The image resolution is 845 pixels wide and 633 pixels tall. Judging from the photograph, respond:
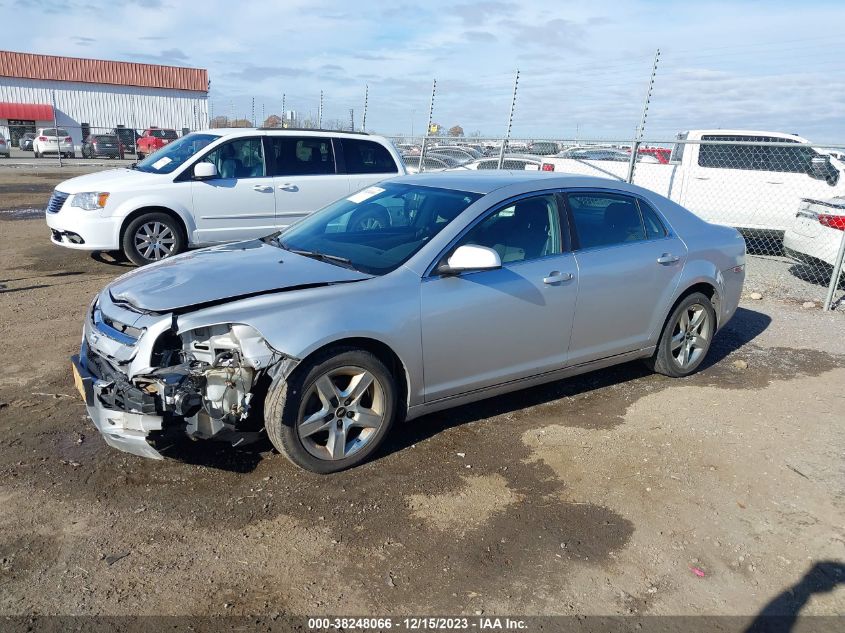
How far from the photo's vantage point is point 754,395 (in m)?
5.28

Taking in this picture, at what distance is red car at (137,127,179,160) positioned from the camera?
3538 cm

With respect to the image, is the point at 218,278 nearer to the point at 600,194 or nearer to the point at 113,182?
the point at 600,194

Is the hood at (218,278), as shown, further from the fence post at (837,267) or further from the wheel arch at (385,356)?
the fence post at (837,267)

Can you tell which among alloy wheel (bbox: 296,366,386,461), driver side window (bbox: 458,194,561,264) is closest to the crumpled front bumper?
alloy wheel (bbox: 296,366,386,461)

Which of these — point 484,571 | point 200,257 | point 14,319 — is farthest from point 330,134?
point 484,571

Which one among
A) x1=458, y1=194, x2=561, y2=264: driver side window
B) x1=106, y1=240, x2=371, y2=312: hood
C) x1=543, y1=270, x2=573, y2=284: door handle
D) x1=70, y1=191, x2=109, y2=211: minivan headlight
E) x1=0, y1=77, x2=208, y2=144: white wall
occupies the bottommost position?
x1=70, y1=191, x2=109, y2=211: minivan headlight

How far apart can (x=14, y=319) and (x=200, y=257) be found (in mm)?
3076

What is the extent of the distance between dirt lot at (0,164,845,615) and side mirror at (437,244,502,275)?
1.16 m

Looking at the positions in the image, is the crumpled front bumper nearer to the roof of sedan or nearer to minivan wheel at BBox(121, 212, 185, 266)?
the roof of sedan

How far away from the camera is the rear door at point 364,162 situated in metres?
9.32

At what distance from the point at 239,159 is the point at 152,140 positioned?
30507 millimetres

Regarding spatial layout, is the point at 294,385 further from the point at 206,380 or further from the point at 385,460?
the point at 385,460

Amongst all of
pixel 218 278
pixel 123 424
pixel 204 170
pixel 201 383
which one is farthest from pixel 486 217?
pixel 204 170

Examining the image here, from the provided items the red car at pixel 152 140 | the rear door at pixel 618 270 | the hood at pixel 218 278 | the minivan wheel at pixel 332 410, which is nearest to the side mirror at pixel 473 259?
the hood at pixel 218 278
